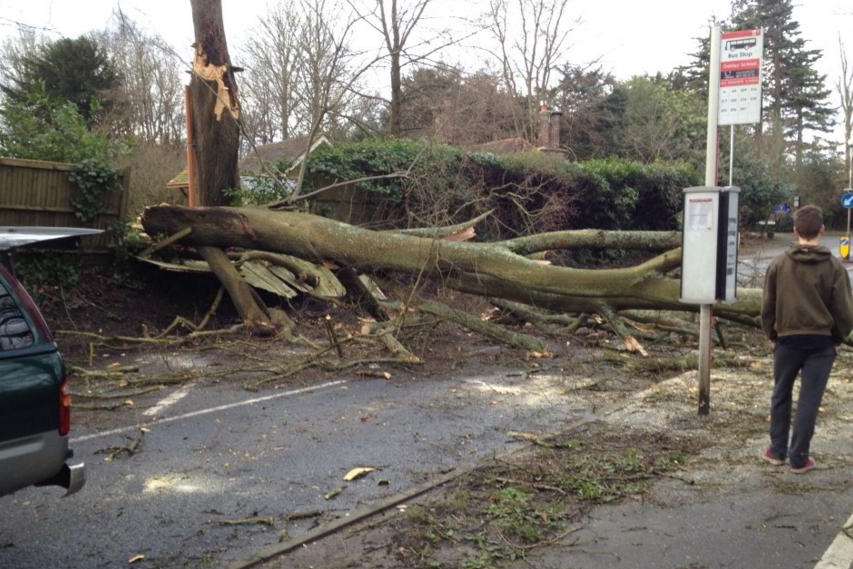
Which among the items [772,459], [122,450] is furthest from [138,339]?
[772,459]

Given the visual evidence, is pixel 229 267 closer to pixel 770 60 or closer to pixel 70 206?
pixel 70 206

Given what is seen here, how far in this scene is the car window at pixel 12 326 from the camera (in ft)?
11.2

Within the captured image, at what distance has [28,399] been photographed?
3359 mm

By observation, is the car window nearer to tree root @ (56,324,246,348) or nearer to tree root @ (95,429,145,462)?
tree root @ (95,429,145,462)

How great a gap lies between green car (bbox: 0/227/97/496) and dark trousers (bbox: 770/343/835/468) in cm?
416

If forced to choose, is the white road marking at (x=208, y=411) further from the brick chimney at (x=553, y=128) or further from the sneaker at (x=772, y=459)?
the brick chimney at (x=553, y=128)

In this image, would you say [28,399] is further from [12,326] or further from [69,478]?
[69,478]

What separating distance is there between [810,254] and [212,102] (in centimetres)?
956

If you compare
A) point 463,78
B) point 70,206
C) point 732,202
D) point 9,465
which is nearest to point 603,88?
point 463,78

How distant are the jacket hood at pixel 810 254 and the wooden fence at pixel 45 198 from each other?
9.88 m

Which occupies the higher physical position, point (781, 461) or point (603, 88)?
point (603, 88)

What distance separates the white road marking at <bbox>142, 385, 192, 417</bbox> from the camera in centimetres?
698

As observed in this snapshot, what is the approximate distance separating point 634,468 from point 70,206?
9.48 meters

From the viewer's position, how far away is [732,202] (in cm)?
615
